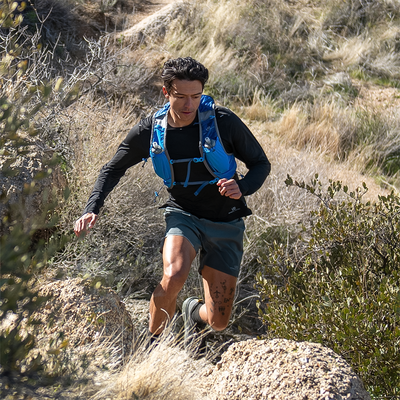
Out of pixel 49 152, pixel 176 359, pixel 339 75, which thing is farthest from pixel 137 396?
pixel 339 75

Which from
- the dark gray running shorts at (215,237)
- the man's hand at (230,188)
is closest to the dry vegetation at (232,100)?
the dark gray running shorts at (215,237)

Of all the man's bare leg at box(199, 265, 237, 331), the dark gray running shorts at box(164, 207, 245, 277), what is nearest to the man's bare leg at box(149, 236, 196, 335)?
the dark gray running shorts at box(164, 207, 245, 277)

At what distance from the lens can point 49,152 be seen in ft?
13.5

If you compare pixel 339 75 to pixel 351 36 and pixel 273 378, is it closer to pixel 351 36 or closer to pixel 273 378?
pixel 351 36

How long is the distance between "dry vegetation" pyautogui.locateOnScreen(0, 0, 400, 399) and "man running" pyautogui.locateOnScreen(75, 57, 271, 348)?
1.86ft

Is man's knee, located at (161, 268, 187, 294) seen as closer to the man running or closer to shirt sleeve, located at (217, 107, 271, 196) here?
the man running

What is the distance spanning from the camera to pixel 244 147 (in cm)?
326

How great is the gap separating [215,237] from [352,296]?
983 millimetres

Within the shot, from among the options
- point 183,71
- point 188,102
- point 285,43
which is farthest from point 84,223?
point 285,43

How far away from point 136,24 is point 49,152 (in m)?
6.26

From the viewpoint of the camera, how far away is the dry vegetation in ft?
14.3

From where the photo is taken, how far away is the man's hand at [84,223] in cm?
299

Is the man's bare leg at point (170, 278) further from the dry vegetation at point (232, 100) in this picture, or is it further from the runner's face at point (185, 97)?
the runner's face at point (185, 97)

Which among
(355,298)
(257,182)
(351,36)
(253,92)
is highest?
(257,182)
